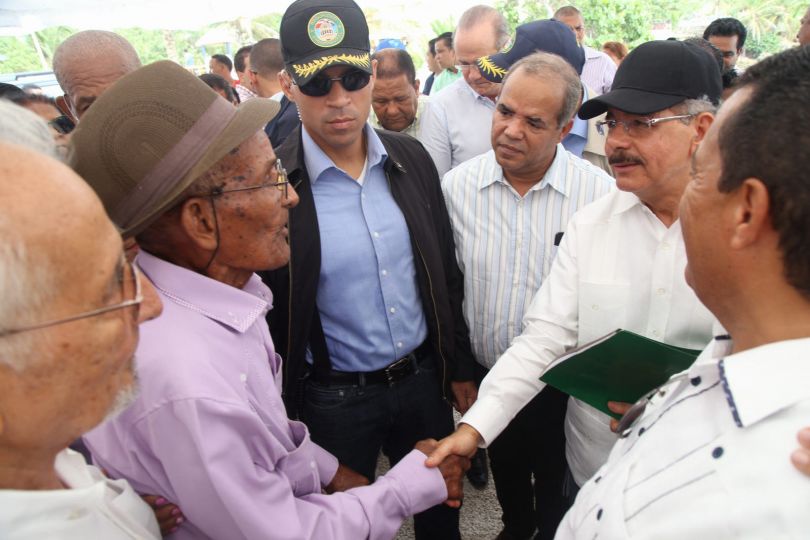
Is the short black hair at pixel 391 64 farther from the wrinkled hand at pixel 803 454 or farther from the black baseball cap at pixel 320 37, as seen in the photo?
the wrinkled hand at pixel 803 454

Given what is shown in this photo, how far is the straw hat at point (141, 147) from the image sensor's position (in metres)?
1.23

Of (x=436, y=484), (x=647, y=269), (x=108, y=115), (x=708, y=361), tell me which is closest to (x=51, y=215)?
(x=108, y=115)

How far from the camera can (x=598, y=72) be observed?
18.0ft

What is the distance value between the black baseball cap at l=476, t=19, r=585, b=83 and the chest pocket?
2006 millimetres

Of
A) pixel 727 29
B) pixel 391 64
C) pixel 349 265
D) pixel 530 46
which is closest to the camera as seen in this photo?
pixel 349 265

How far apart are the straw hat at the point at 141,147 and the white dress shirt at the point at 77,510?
1.89 feet

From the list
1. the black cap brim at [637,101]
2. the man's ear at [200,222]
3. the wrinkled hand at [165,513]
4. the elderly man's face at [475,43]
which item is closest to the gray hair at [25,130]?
the man's ear at [200,222]

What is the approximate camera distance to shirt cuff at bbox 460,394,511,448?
1825mm

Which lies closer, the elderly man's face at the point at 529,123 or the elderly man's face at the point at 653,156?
the elderly man's face at the point at 653,156

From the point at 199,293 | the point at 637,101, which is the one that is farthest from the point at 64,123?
the point at 637,101

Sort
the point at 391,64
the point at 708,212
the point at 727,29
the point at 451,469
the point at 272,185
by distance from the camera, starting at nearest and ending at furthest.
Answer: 1. the point at 708,212
2. the point at 272,185
3. the point at 451,469
4. the point at 391,64
5. the point at 727,29

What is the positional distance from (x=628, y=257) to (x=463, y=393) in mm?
1083

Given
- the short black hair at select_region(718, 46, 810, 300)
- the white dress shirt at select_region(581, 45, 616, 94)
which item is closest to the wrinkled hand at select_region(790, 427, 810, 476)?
the short black hair at select_region(718, 46, 810, 300)

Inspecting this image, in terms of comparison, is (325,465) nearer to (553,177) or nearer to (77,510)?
(77,510)
